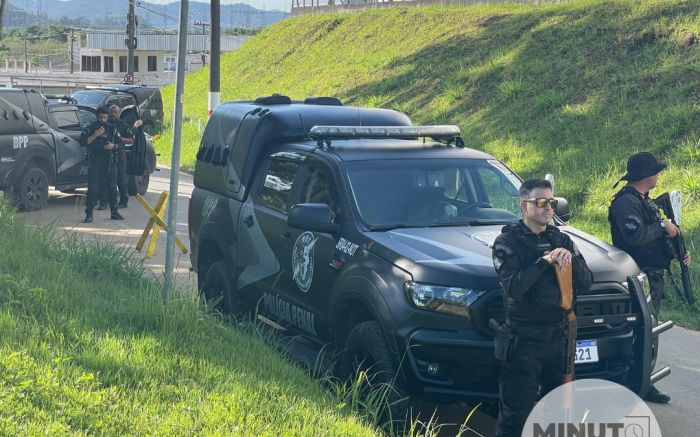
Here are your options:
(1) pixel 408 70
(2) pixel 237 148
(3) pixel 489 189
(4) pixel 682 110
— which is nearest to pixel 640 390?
(3) pixel 489 189

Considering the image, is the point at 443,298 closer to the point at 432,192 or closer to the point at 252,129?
the point at 432,192

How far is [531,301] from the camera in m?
5.03

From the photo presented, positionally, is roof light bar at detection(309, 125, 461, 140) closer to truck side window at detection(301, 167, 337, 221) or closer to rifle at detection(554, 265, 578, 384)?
truck side window at detection(301, 167, 337, 221)

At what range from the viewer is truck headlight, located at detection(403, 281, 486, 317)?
5477 millimetres

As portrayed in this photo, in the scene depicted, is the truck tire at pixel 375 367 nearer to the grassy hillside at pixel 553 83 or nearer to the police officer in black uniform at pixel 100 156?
the grassy hillside at pixel 553 83

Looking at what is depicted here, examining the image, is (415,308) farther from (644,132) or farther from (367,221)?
(644,132)

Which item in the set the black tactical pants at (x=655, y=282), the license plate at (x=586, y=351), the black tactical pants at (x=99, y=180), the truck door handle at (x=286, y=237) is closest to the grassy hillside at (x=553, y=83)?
the black tactical pants at (x=655, y=282)

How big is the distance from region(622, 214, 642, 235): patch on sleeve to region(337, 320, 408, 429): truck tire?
2.18 m

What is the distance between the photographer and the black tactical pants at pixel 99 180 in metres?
15.0

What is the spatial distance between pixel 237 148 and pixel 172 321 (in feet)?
7.20

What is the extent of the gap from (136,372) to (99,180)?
10.1m

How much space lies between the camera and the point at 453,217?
6766mm

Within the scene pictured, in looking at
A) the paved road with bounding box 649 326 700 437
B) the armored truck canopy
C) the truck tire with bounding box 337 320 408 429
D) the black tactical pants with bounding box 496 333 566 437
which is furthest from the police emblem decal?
the paved road with bounding box 649 326 700 437

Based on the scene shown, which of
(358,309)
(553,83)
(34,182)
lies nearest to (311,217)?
(358,309)
